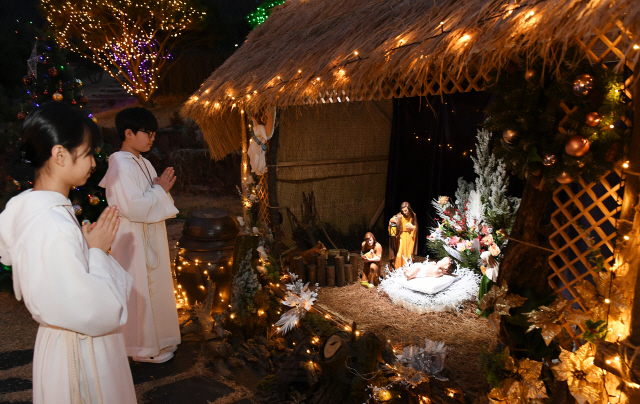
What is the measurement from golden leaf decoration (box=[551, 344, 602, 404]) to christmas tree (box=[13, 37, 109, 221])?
564 cm

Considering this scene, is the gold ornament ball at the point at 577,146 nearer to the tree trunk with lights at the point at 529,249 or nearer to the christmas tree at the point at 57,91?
the tree trunk with lights at the point at 529,249

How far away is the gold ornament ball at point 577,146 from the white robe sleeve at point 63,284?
2.40 m

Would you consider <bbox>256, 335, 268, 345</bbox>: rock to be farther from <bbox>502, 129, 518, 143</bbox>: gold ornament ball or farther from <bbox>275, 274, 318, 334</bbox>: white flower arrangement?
<bbox>502, 129, 518, 143</bbox>: gold ornament ball

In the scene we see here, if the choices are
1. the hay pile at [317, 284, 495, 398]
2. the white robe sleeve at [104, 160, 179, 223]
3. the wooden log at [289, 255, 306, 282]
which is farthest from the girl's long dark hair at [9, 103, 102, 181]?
the wooden log at [289, 255, 306, 282]

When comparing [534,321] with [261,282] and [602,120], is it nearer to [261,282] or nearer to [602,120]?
[602,120]

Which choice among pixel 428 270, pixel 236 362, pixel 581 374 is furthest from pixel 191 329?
pixel 581 374

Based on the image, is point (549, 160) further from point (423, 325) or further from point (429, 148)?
point (429, 148)

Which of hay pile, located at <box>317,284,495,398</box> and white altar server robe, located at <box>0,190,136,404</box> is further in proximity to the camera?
hay pile, located at <box>317,284,495,398</box>

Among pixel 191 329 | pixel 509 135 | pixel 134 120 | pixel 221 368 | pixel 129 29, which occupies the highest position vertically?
pixel 129 29

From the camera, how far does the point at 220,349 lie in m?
4.44

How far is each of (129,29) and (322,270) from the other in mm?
19852

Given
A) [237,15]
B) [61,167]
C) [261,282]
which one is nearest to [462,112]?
[261,282]

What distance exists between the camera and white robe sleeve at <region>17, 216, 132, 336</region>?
1.88 meters

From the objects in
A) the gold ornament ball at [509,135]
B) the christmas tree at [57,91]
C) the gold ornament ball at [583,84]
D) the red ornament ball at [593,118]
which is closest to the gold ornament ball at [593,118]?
the red ornament ball at [593,118]
